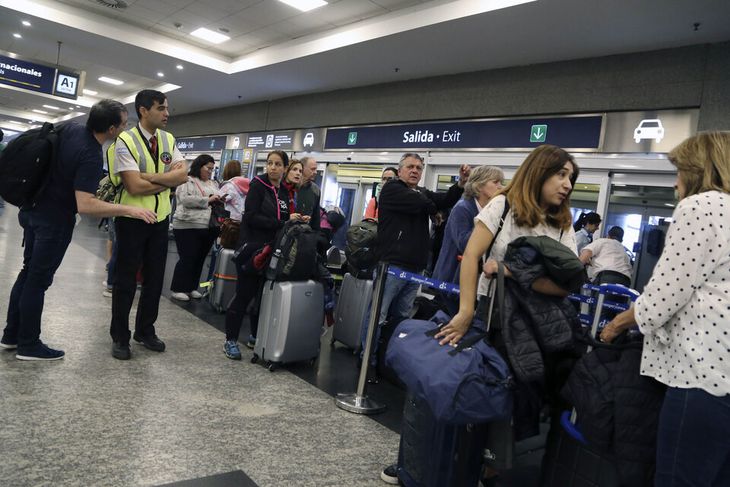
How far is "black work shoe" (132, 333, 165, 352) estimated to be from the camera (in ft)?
11.8

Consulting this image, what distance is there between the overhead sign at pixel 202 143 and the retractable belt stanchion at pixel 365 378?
464 inches

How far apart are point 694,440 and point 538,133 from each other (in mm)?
5901

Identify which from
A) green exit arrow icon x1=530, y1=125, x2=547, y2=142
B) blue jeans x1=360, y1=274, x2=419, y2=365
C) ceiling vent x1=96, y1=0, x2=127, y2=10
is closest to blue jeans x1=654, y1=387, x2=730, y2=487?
blue jeans x1=360, y1=274, x2=419, y2=365

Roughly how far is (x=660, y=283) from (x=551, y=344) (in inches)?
18.5

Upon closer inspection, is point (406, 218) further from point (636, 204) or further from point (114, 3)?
point (114, 3)

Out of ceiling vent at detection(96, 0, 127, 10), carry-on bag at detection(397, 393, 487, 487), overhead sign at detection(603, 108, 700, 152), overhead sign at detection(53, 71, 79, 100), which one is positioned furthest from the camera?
overhead sign at detection(53, 71, 79, 100)

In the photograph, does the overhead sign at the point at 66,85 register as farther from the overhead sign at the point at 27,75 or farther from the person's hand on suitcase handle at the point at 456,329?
the person's hand on suitcase handle at the point at 456,329

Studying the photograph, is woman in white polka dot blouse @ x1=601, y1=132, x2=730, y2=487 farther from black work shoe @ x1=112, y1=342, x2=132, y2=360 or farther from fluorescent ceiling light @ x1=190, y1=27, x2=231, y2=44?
fluorescent ceiling light @ x1=190, y1=27, x2=231, y2=44

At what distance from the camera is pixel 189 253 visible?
5648 mm

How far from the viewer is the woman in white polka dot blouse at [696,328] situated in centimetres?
130

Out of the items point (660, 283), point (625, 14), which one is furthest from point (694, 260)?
point (625, 14)

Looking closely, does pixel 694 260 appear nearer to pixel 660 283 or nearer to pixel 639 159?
pixel 660 283

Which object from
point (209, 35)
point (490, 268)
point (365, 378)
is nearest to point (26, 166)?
point (365, 378)

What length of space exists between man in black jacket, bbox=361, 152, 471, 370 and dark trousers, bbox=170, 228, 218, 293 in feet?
8.97
